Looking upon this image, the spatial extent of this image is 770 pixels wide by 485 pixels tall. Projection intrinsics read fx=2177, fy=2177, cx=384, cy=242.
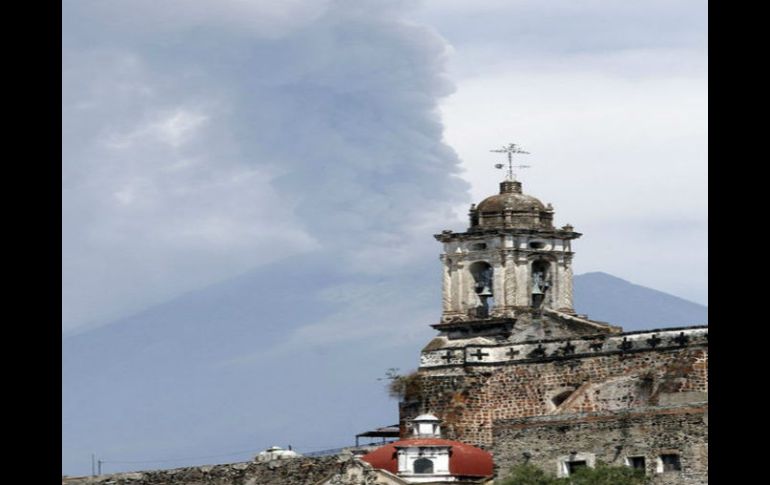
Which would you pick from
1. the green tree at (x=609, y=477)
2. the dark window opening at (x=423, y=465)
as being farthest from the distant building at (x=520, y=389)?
the green tree at (x=609, y=477)

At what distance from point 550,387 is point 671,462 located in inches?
409

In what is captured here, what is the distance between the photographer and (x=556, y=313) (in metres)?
68.9

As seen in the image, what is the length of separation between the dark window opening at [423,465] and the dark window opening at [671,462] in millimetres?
6990

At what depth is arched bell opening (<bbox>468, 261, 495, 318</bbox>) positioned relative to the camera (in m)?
70.8

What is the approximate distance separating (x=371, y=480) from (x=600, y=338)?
11402 mm

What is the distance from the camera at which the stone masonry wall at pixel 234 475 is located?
2291 inches

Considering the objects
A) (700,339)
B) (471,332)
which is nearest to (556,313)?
(471,332)

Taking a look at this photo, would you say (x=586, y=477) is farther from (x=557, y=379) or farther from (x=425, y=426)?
(x=557, y=379)

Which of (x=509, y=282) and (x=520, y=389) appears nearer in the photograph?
(x=520, y=389)

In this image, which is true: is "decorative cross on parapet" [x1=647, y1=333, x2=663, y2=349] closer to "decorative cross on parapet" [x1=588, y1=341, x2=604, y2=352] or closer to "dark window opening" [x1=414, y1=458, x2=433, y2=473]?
"decorative cross on parapet" [x1=588, y1=341, x2=604, y2=352]

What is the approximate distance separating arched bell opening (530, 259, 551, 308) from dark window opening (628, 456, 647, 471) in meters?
16.1

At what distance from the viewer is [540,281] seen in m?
71.9

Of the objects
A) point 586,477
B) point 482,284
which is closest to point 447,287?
point 482,284
